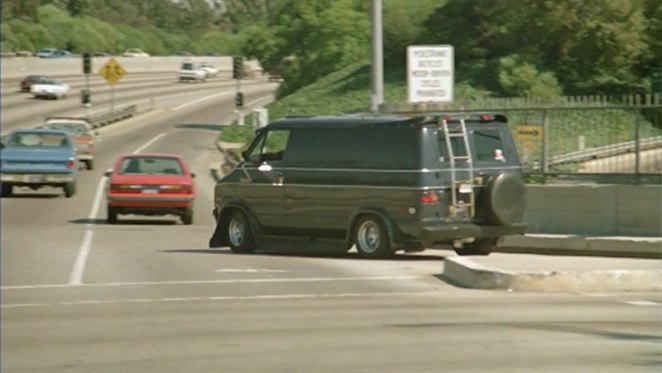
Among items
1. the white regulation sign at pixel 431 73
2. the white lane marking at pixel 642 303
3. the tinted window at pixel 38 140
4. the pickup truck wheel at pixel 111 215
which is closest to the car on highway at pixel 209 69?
the tinted window at pixel 38 140

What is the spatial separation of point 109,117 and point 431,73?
50897 mm

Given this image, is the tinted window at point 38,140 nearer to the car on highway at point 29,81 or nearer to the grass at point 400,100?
the grass at point 400,100

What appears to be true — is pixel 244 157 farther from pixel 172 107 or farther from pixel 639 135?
pixel 172 107

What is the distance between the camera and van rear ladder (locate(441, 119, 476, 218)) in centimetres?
2166

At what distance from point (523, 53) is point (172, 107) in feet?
177

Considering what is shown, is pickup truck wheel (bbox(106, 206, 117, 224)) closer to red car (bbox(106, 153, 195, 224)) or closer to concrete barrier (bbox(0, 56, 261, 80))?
red car (bbox(106, 153, 195, 224))

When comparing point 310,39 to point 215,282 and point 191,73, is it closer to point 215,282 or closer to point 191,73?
point 215,282

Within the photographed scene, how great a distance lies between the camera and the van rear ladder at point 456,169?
853 inches

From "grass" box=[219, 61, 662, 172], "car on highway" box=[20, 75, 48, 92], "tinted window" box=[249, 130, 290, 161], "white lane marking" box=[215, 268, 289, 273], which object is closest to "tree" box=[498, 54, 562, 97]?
"grass" box=[219, 61, 662, 172]

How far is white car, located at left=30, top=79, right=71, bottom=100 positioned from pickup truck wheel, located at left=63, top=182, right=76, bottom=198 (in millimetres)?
56320

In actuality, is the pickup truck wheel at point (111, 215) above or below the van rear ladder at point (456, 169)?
below

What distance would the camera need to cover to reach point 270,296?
16.6 meters

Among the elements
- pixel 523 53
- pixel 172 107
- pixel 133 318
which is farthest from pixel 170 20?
pixel 133 318

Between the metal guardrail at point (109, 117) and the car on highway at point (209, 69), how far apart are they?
139 feet
